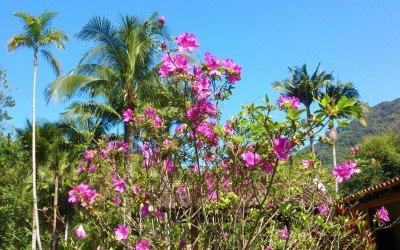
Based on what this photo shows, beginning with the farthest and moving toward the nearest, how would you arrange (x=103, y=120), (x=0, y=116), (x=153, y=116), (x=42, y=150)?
(x=0, y=116), (x=42, y=150), (x=103, y=120), (x=153, y=116)

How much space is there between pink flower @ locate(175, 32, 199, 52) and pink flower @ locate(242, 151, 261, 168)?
856 mm

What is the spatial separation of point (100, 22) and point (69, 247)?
11.3 metres

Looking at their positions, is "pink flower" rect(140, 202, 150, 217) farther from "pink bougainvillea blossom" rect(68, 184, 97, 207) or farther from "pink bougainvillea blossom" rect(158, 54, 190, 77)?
"pink bougainvillea blossom" rect(158, 54, 190, 77)

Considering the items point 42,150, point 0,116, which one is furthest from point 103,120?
point 0,116

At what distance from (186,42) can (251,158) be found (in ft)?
3.10

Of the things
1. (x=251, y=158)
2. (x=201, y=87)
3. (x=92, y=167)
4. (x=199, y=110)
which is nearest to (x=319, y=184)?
(x=251, y=158)

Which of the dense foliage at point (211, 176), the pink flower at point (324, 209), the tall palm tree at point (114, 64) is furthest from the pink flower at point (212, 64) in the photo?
the tall palm tree at point (114, 64)

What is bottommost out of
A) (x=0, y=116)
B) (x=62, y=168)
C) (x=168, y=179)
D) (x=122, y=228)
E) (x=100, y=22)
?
(x=122, y=228)

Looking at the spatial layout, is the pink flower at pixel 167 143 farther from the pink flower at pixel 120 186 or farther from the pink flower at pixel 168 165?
the pink flower at pixel 120 186

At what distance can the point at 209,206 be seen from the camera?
A: 396 cm

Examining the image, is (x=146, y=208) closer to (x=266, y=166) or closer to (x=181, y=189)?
(x=181, y=189)

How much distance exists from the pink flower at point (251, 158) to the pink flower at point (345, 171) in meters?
0.81

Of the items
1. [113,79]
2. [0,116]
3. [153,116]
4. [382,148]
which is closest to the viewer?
[153,116]

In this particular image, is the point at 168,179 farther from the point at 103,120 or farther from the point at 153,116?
the point at 103,120
